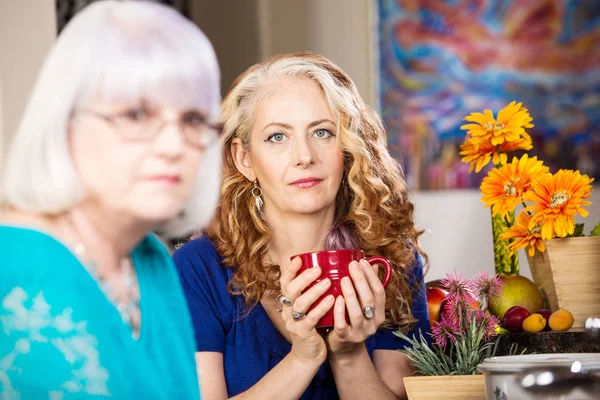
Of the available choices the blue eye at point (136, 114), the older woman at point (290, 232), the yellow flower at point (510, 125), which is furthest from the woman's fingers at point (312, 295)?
the blue eye at point (136, 114)

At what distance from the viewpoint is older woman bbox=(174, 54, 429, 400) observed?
120cm

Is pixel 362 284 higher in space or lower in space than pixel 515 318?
higher

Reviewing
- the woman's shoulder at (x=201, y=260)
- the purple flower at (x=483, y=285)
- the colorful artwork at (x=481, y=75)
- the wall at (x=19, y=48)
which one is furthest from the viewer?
the colorful artwork at (x=481, y=75)

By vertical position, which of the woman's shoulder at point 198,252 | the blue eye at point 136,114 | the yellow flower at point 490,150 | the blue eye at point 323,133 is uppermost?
the blue eye at point 136,114

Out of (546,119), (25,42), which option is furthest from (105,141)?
(546,119)

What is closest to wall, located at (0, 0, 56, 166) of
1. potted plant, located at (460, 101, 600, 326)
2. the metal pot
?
the metal pot

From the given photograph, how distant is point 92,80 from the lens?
1.49 ft

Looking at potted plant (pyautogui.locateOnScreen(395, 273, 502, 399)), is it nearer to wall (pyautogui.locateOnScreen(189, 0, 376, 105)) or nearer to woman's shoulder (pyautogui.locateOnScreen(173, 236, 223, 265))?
woman's shoulder (pyautogui.locateOnScreen(173, 236, 223, 265))

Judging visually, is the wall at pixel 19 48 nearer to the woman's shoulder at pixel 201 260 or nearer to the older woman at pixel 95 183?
the older woman at pixel 95 183

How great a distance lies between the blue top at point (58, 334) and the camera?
0.43 metres

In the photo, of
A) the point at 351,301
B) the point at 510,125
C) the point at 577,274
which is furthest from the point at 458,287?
the point at 510,125

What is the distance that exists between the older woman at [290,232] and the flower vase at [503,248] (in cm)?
13

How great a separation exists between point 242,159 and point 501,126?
0.42 m

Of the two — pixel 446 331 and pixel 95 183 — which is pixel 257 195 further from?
pixel 95 183
